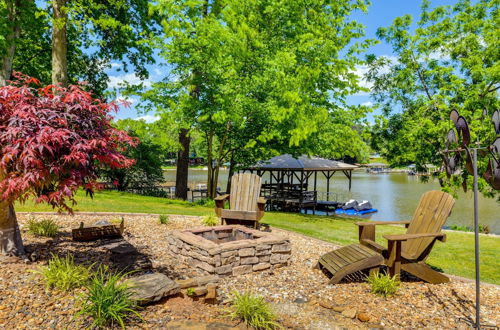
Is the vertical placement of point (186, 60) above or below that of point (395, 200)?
above

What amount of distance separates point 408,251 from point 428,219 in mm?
513

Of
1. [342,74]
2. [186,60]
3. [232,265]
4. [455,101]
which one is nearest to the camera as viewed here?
[232,265]

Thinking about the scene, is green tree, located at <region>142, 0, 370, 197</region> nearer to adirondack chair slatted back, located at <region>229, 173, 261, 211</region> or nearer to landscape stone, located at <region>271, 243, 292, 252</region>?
adirondack chair slatted back, located at <region>229, 173, 261, 211</region>

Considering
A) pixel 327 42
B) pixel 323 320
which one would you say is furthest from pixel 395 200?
pixel 323 320

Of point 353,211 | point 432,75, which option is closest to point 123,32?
point 432,75

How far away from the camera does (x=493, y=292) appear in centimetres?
373

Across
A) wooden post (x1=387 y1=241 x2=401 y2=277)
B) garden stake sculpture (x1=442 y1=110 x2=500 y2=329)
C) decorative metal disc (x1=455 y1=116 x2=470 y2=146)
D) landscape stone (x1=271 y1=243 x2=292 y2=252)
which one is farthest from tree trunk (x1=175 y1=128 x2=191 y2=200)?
decorative metal disc (x1=455 y1=116 x2=470 y2=146)

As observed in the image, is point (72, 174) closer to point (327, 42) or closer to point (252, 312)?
point (252, 312)

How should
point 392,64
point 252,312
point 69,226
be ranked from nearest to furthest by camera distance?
point 252,312 < point 69,226 < point 392,64

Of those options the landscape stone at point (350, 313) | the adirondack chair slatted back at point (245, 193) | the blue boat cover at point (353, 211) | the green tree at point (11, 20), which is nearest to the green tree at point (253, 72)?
the adirondack chair slatted back at point (245, 193)

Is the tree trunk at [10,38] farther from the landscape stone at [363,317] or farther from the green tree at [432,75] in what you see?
the green tree at [432,75]

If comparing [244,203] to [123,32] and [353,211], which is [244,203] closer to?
[123,32]

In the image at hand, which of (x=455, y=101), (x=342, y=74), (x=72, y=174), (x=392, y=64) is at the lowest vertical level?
(x=72, y=174)

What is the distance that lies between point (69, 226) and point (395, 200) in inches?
917
